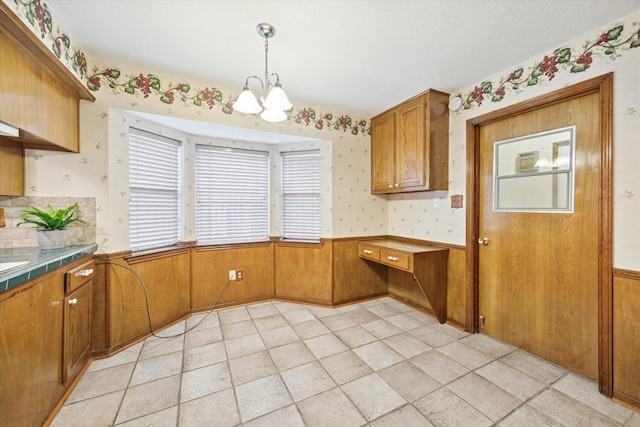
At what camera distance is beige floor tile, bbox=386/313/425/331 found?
259cm

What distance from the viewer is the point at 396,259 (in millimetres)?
2688

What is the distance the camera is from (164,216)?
2.70m

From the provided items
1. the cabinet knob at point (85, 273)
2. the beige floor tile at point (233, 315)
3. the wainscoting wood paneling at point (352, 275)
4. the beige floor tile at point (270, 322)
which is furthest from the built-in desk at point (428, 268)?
the cabinet knob at point (85, 273)

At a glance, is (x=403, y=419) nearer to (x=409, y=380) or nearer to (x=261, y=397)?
(x=409, y=380)

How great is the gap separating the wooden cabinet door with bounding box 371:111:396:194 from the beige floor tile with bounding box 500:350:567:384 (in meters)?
1.86

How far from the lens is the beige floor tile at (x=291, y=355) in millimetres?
1979

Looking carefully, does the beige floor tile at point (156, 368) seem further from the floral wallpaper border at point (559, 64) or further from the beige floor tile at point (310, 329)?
the floral wallpaper border at point (559, 64)

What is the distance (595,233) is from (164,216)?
364 cm

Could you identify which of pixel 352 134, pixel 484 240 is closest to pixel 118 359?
pixel 352 134

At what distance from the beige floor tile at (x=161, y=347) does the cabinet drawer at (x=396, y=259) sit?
6.90ft

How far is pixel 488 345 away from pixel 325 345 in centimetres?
142

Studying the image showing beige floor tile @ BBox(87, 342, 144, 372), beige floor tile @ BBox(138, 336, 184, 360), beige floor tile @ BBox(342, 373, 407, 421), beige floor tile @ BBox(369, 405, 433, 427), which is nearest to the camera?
beige floor tile @ BBox(369, 405, 433, 427)

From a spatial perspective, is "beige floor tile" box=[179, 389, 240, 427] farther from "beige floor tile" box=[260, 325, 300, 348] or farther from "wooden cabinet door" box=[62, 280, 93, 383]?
"wooden cabinet door" box=[62, 280, 93, 383]

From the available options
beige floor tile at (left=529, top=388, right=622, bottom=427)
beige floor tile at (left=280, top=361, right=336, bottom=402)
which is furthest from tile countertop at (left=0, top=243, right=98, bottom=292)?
beige floor tile at (left=529, top=388, right=622, bottom=427)
